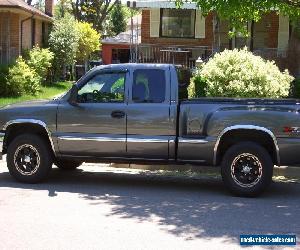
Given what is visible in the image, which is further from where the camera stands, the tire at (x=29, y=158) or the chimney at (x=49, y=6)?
the chimney at (x=49, y=6)

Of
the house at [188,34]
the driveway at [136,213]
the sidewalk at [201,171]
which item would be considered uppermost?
the house at [188,34]

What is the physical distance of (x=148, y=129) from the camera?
8.48 m

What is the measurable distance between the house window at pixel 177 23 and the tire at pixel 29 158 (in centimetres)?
1806

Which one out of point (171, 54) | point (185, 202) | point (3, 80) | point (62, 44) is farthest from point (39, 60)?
point (185, 202)

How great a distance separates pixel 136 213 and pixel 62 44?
2584cm

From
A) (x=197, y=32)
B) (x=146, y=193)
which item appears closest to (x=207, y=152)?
(x=146, y=193)

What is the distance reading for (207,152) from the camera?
27.3 feet

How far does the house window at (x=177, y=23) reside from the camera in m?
26.3

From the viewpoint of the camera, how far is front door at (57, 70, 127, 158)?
861 centimetres

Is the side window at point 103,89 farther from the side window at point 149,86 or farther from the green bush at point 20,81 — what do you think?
the green bush at point 20,81

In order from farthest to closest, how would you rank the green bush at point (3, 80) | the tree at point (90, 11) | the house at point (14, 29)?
the tree at point (90, 11), the house at point (14, 29), the green bush at point (3, 80)

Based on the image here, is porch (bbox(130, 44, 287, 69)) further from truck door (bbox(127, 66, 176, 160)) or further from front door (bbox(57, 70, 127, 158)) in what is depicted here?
truck door (bbox(127, 66, 176, 160))

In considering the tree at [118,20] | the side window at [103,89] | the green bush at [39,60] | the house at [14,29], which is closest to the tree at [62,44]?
the house at [14,29]

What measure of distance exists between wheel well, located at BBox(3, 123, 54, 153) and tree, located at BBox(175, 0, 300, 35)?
3912 millimetres
